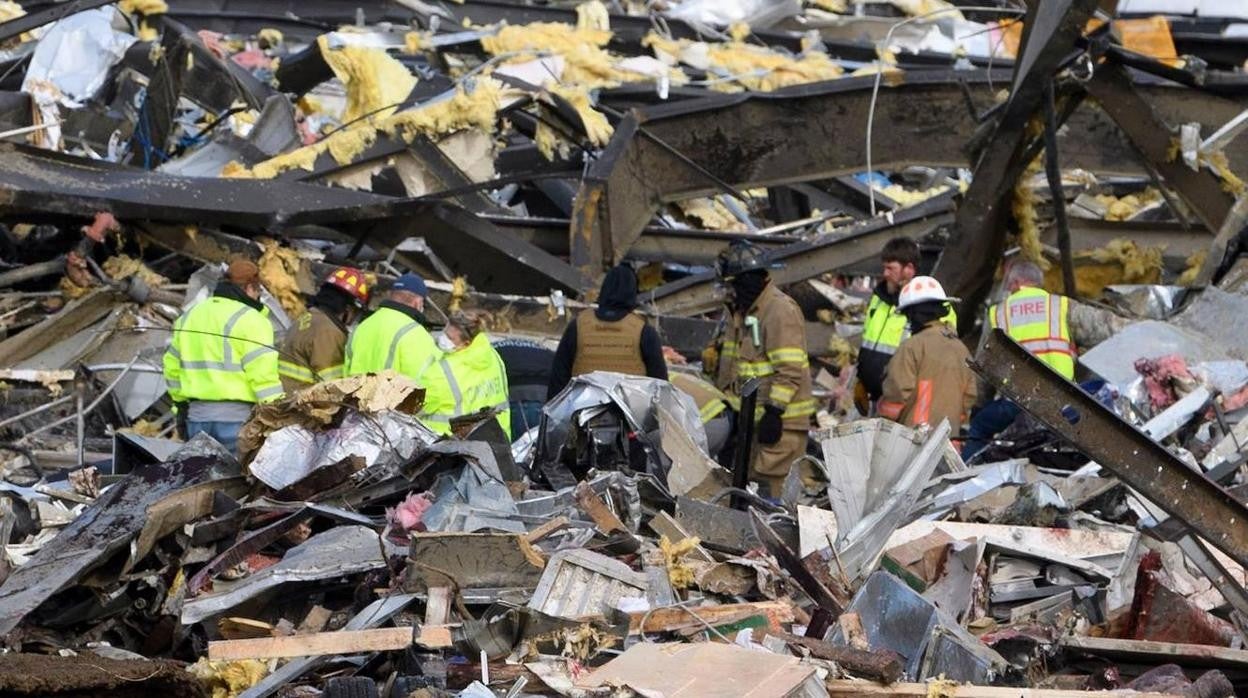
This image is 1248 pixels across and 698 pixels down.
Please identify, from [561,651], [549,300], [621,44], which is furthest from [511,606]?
[621,44]

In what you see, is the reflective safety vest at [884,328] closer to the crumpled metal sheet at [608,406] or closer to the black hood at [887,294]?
the black hood at [887,294]

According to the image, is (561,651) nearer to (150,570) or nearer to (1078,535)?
(150,570)

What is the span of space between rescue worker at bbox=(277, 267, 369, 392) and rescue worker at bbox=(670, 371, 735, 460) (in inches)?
66.4

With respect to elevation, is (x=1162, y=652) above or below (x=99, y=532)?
above

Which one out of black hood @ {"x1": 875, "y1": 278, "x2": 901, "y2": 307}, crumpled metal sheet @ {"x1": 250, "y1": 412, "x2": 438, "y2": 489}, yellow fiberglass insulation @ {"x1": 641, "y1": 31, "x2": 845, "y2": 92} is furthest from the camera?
yellow fiberglass insulation @ {"x1": 641, "y1": 31, "x2": 845, "y2": 92}

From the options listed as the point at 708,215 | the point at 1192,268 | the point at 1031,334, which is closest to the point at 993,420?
the point at 1031,334

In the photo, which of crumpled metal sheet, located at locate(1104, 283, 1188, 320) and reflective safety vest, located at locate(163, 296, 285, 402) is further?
crumpled metal sheet, located at locate(1104, 283, 1188, 320)

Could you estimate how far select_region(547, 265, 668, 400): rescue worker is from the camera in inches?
348

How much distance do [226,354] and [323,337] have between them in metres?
0.52

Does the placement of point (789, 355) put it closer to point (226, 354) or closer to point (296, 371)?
point (296, 371)

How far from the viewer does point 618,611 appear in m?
5.68

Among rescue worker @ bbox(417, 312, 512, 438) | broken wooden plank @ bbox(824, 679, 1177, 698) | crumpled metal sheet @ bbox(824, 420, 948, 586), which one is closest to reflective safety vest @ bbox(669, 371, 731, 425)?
rescue worker @ bbox(417, 312, 512, 438)

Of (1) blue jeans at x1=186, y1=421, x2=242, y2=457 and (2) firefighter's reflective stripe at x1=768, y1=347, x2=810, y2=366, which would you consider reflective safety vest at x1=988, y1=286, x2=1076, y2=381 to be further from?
(1) blue jeans at x1=186, y1=421, x2=242, y2=457

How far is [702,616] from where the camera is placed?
5.80 metres
